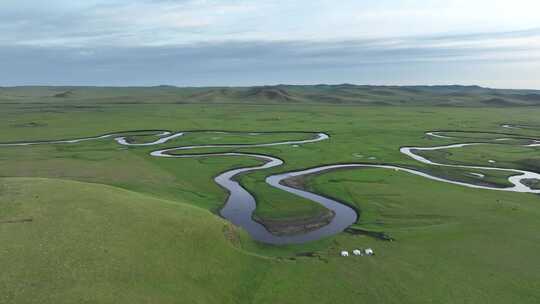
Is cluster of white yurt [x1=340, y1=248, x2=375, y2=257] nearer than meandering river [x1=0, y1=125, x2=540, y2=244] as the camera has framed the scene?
Yes

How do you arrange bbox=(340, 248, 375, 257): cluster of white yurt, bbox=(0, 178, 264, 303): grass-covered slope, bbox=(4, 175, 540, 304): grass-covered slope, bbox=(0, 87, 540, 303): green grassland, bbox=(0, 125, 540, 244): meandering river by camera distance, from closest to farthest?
bbox=(0, 178, 264, 303): grass-covered slope → bbox=(4, 175, 540, 304): grass-covered slope → bbox=(0, 87, 540, 303): green grassland → bbox=(340, 248, 375, 257): cluster of white yurt → bbox=(0, 125, 540, 244): meandering river

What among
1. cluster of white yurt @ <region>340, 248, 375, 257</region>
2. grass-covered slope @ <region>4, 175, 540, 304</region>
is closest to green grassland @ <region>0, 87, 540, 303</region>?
grass-covered slope @ <region>4, 175, 540, 304</region>

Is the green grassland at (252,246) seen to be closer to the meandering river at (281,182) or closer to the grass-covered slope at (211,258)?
the grass-covered slope at (211,258)

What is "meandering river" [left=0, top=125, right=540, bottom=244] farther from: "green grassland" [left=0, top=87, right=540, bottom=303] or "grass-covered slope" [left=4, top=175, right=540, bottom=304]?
"grass-covered slope" [left=4, top=175, right=540, bottom=304]

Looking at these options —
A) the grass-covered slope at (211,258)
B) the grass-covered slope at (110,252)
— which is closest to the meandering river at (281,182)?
the grass-covered slope at (211,258)

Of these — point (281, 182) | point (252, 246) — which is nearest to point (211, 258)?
point (252, 246)

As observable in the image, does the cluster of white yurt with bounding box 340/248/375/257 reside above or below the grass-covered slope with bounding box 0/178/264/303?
below

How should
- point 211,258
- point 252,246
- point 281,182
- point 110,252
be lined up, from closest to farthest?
point 110,252
point 211,258
point 252,246
point 281,182

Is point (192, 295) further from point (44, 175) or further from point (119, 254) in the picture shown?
point (44, 175)

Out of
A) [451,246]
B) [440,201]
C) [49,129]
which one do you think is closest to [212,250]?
[451,246]

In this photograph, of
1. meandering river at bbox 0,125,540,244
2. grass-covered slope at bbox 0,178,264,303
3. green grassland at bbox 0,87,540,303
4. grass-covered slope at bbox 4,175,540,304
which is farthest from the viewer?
meandering river at bbox 0,125,540,244

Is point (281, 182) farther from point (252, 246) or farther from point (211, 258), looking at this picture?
point (211, 258)
